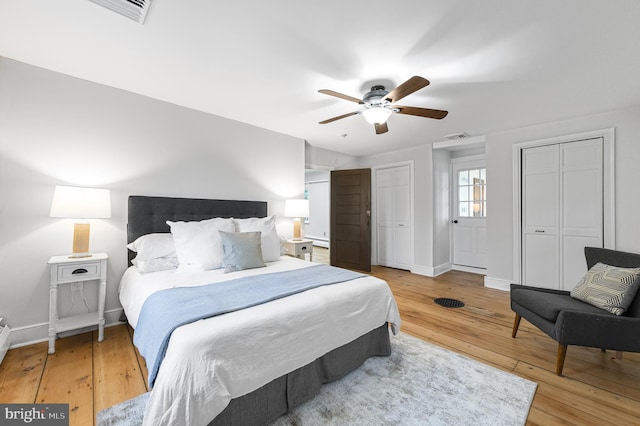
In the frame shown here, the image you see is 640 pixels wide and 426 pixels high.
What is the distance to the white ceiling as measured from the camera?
1632mm

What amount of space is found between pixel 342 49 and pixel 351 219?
3757mm

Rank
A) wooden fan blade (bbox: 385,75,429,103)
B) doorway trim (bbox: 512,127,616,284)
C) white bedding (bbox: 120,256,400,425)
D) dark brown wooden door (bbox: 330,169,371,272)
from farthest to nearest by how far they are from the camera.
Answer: dark brown wooden door (bbox: 330,169,371,272)
doorway trim (bbox: 512,127,616,284)
wooden fan blade (bbox: 385,75,429,103)
white bedding (bbox: 120,256,400,425)

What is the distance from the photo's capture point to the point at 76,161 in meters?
2.55

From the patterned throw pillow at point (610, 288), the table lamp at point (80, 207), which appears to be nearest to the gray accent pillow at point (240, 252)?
the table lamp at point (80, 207)

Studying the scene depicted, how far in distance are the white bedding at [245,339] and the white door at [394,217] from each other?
11.0ft

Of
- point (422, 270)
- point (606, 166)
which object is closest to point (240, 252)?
point (422, 270)

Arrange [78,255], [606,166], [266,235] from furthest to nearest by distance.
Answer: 1. [606,166]
2. [266,235]
3. [78,255]

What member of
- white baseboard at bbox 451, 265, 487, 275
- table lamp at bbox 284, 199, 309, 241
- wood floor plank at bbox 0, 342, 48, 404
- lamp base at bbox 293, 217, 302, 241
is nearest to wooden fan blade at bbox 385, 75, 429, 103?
table lamp at bbox 284, 199, 309, 241

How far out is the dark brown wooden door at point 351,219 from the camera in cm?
517

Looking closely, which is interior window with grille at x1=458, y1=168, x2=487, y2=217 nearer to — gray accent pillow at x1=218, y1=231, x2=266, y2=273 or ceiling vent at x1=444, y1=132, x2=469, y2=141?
ceiling vent at x1=444, y1=132, x2=469, y2=141

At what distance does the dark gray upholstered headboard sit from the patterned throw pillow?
3.74 m

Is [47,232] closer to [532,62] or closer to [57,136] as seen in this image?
[57,136]

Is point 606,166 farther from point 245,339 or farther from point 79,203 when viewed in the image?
point 79,203

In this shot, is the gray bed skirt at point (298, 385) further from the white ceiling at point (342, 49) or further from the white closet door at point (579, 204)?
the white closet door at point (579, 204)
